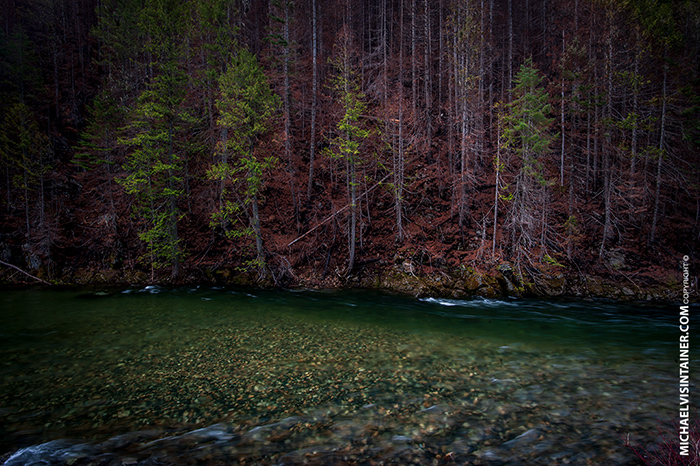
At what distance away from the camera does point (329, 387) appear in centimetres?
687

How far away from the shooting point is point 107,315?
12555 millimetres

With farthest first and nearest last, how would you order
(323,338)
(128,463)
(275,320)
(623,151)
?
(623,151) → (275,320) → (323,338) → (128,463)

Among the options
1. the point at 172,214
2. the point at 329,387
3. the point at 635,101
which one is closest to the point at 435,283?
the point at 329,387

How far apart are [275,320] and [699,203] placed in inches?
967

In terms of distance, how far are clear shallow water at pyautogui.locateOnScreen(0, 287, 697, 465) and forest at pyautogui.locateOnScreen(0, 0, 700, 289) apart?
19.3ft

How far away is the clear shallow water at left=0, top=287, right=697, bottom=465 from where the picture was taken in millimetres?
4875

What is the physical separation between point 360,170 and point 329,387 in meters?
17.5

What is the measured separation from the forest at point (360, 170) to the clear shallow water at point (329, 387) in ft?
19.3

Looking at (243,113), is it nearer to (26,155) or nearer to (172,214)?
(172,214)

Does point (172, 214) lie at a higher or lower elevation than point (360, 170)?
lower

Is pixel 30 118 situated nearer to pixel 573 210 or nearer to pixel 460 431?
pixel 460 431

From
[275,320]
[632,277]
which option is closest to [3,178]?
[275,320]

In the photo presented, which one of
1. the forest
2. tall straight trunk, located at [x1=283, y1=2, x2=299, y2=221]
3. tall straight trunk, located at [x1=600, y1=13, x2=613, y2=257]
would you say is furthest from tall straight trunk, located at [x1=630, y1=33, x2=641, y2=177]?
tall straight trunk, located at [x1=283, y1=2, x2=299, y2=221]

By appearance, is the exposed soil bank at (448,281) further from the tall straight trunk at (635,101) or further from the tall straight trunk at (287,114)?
the tall straight trunk at (635,101)
